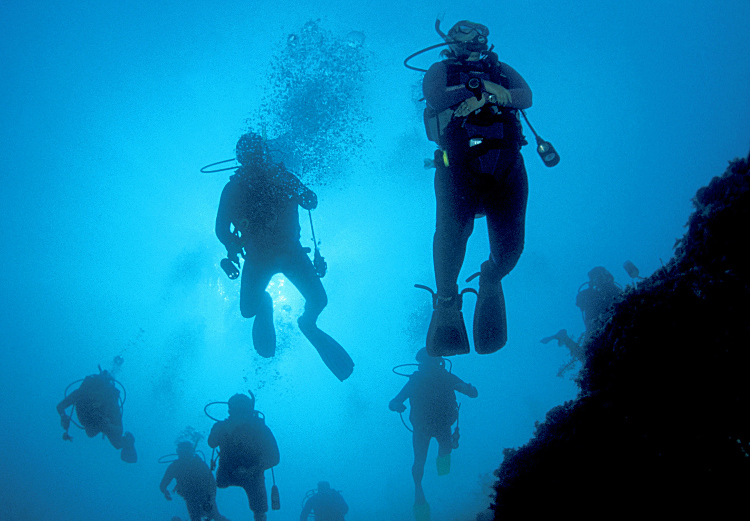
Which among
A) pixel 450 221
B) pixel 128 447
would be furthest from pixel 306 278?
pixel 128 447

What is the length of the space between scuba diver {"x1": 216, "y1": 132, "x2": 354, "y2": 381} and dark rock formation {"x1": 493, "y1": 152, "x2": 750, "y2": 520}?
12.8 ft

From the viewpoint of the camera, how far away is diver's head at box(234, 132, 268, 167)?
5.47 m

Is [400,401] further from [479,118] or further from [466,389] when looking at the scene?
[479,118]

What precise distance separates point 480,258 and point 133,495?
70403 mm

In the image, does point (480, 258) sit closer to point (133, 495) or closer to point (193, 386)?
point (193, 386)

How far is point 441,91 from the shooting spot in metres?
2.84

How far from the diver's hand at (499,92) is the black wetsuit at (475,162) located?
6 cm

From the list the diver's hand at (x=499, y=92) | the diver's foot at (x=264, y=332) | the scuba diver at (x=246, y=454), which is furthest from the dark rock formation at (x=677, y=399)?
the scuba diver at (x=246, y=454)

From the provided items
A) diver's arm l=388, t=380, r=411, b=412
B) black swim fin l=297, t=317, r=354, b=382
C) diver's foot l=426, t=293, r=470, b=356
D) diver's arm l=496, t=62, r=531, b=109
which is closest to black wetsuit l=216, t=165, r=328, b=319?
black swim fin l=297, t=317, r=354, b=382

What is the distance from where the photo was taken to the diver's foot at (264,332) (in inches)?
210

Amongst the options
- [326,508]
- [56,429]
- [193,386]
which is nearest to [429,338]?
[326,508]

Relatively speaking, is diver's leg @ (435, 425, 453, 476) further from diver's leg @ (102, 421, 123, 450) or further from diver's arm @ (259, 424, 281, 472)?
diver's leg @ (102, 421, 123, 450)

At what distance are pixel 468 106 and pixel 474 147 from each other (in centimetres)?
35

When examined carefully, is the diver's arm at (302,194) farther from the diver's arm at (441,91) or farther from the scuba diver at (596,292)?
the scuba diver at (596,292)
